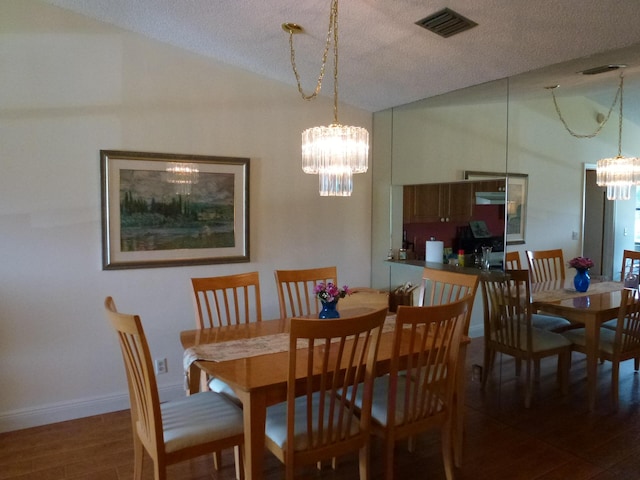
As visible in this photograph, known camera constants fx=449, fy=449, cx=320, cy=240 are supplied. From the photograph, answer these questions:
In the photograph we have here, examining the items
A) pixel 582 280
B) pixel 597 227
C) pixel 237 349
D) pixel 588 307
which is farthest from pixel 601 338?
pixel 237 349

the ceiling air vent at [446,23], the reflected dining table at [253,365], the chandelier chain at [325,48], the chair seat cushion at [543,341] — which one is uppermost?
the chandelier chain at [325,48]

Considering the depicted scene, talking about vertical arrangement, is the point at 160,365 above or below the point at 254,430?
below

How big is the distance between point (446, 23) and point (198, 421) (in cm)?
248

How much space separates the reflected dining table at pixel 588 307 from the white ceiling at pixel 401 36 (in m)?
1.64

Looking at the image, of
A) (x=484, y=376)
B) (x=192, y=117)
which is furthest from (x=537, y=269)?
(x=192, y=117)

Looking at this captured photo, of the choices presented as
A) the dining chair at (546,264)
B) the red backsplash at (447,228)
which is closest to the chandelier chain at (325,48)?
the red backsplash at (447,228)

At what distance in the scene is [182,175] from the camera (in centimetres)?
348

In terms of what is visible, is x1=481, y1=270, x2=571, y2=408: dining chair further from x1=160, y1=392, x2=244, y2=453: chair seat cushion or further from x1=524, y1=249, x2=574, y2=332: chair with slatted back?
x1=160, y1=392, x2=244, y2=453: chair seat cushion

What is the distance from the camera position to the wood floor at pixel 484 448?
251cm

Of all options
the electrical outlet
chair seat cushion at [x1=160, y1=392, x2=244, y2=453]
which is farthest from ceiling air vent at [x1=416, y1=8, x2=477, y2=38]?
the electrical outlet

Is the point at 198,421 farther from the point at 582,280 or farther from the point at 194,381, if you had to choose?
the point at 582,280

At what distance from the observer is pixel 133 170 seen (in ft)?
10.8

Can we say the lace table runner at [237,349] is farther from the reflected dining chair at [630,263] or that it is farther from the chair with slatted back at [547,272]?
the reflected dining chair at [630,263]

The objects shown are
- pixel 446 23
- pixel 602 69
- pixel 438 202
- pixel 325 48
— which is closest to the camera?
pixel 446 23
